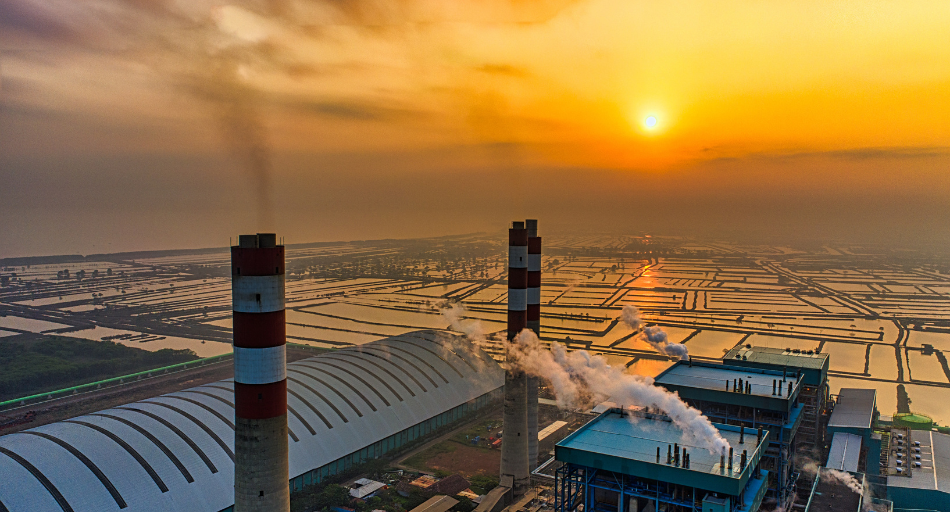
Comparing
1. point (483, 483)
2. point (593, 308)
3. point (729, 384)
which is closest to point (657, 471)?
point (729, 384)

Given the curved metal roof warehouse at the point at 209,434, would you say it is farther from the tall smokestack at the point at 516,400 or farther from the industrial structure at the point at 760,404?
the industrial structure at the point at 760,404

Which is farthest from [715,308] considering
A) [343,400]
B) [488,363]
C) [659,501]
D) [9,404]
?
[9,404]

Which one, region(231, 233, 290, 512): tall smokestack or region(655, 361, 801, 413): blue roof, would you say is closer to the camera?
region(231, 233, 290, 512): tall smokestack

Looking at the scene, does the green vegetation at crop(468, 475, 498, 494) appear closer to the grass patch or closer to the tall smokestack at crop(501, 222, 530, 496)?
the tall smokestack at crop(501, 222, 530, 496)

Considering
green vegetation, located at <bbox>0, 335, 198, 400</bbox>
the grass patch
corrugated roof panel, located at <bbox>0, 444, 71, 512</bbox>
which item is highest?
corrugated roof panel, located at <bbox>0, 444, 71, 512</bbox>

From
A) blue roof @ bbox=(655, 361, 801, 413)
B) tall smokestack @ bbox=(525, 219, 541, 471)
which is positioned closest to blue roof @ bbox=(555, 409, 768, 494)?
blue roof @ bbox=(655, 361, 801, 413)

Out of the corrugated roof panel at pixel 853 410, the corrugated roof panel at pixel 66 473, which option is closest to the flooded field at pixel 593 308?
the corrugated roof panel at pixel 853 410

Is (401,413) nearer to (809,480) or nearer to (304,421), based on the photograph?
(304,421)
